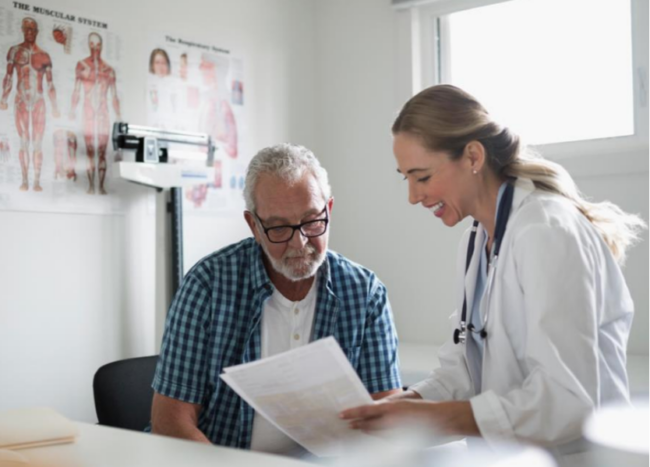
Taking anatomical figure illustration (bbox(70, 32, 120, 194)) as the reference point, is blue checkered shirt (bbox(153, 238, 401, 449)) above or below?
below

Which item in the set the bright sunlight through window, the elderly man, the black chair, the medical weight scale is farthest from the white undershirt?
the bright sunlight through window

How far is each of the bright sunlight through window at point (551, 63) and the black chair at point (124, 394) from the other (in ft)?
5.63

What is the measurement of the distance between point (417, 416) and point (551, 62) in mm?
2316

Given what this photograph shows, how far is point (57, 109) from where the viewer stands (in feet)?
9.15

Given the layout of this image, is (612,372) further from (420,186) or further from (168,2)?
(168,2)

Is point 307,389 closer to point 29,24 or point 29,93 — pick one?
point 29,93

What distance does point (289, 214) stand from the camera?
6.06ft

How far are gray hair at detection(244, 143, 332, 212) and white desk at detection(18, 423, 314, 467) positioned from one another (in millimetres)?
751

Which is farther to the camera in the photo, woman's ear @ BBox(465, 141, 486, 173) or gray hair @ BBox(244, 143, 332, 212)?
gray hair @ BBox(244, 143, 332, 212)

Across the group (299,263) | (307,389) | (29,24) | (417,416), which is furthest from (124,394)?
(29,24)

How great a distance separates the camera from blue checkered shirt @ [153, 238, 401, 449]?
1.81 meters

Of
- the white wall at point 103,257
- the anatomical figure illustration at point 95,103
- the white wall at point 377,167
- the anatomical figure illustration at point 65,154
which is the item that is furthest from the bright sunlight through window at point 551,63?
the anatomical figure illustration at point 65,154

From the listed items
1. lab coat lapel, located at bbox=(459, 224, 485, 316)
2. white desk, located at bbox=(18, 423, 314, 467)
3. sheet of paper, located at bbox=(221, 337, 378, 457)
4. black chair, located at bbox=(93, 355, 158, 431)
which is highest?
lab coat lapel, located at bbox=(459, 224, 485, 316)

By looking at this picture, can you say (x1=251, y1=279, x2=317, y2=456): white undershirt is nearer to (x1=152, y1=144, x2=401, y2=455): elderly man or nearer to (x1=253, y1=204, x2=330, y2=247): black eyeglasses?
(x1=152, y1=144, x2=401, y2=455): elderly man
